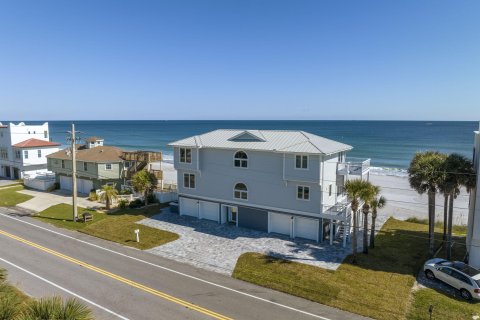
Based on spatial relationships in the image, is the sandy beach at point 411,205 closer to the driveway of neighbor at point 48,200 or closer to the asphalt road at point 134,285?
the asphalt road at point 134,285

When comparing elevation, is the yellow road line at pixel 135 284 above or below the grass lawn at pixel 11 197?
below

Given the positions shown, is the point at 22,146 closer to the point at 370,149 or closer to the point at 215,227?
the point at 215,227

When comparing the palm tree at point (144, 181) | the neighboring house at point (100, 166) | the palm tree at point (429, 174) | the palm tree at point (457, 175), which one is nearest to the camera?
the palm tree at point (457, 175)

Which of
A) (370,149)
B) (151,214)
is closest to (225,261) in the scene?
(151,214)

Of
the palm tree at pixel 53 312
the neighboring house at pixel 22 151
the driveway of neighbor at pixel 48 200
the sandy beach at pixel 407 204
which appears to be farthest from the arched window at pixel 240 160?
the neighboring house at pixel 22 151

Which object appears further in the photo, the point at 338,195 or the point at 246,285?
the point at 338,195
